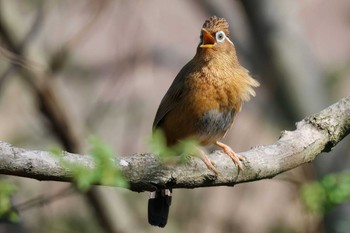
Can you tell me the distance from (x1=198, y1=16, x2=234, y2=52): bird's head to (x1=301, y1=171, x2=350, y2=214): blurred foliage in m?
1.28

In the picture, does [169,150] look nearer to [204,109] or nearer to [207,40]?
[204,109]

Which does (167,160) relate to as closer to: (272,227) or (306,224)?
(306,224)

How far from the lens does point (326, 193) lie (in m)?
4.66

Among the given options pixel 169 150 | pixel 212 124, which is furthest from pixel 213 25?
pixel 169 150

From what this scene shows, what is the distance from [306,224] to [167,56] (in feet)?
14.8

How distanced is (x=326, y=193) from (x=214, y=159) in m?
0.95

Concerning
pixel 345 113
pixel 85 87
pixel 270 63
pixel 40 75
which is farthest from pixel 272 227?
pixel 345 113

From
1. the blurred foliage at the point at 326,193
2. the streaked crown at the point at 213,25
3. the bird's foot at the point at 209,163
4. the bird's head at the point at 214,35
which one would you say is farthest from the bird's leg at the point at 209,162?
the streaked crown at the point at 213,25

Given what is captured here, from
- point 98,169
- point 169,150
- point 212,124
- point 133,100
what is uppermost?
point 133,100

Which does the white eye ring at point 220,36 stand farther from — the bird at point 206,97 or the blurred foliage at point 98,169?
the blurred foliage at point 98,169

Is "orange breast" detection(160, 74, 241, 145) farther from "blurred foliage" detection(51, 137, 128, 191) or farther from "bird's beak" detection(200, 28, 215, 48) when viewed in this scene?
"blurred foliage" detection(51, 137, 128, 191)

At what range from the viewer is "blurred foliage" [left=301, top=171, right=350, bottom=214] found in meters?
4.58

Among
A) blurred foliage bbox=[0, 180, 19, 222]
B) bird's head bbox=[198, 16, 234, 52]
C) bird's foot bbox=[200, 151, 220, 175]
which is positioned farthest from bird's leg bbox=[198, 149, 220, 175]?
bird's head bbox=[198, 16, 234, 52]

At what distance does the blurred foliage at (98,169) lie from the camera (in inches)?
131
